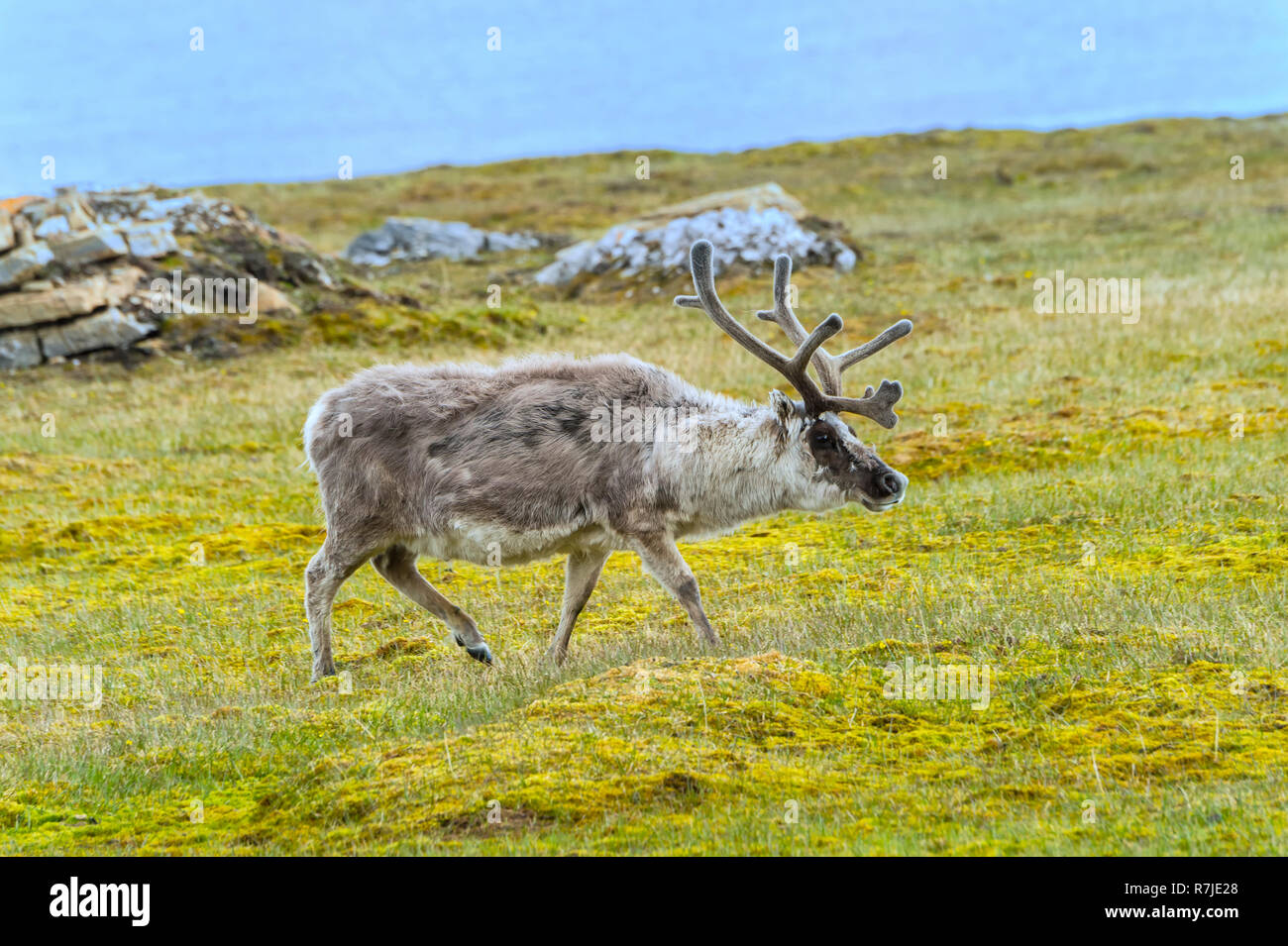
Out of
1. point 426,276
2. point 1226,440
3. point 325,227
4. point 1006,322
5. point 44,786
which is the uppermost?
point 325,227

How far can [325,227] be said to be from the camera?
6662 cm

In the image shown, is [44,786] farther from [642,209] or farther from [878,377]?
[642,209]

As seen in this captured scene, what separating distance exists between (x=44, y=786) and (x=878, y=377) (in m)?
17.6

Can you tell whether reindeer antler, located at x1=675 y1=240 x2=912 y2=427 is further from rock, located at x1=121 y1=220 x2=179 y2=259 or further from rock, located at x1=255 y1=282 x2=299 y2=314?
rock, located at x1=121 y1=220 x2=179 y2=259

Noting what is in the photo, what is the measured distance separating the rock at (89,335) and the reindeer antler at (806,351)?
20.5 meters

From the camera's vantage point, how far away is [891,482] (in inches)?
381

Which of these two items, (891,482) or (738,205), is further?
(738,205)

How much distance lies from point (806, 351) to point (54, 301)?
22.6m

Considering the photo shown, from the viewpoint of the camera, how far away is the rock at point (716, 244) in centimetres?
3681

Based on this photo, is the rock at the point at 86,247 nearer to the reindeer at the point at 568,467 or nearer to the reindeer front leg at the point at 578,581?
the reindeer at the point at 568,467

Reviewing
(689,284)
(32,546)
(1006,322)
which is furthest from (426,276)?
(32,546)

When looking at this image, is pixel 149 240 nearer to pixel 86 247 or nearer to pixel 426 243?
pixel 86 247

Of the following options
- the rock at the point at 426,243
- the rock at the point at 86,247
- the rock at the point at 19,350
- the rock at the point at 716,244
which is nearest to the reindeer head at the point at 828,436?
the rock at the point at 19,350

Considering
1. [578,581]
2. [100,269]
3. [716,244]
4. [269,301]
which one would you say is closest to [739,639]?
[578,581]
